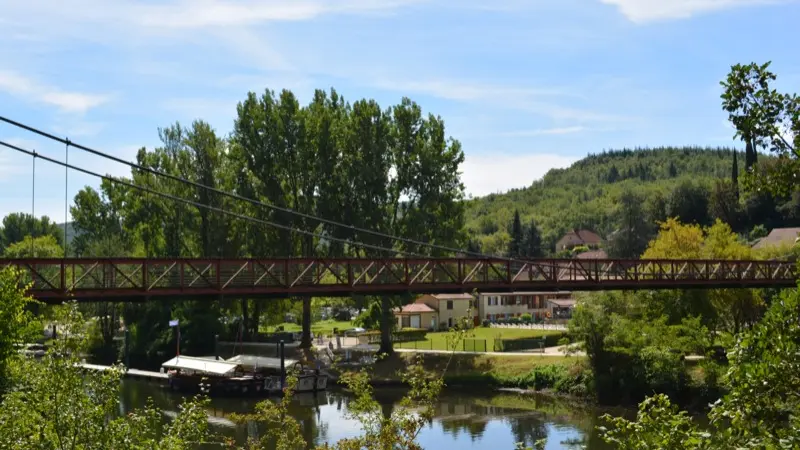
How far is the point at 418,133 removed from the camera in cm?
5619

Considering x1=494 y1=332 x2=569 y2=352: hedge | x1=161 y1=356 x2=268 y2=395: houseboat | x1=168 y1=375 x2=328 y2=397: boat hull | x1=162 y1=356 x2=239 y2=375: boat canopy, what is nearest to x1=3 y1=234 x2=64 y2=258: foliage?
x1=162 y1=356 x2=239 y2=375: boat canopy

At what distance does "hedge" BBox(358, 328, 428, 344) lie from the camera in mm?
60250

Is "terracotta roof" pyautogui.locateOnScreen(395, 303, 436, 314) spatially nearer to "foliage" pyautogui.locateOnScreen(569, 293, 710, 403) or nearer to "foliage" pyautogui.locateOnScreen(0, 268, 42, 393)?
"foliage" pyautogui.locateOnScreen(569, 293, 710, 403)

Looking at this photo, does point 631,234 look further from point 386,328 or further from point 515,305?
point 386,328

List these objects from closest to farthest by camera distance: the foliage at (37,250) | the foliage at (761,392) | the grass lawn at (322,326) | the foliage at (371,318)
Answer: the foliage at (761,392), the foliage at (371,318), the grass lawn at (322,326), the foliage at (37,250)

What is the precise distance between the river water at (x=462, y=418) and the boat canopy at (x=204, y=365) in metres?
1.61

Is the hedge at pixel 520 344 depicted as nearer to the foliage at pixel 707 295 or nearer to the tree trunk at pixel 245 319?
the foliage at pixel 707 295

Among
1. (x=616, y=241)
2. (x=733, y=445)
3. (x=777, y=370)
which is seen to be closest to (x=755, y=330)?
(x=777, y=370)

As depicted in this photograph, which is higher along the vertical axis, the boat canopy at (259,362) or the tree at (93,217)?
the tree at (93,217)

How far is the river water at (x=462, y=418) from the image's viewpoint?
32.8 m

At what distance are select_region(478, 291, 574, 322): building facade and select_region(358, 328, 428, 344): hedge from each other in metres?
8.29

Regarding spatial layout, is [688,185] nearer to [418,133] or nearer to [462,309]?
[462,309]

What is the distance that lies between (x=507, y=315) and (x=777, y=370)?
226 ft

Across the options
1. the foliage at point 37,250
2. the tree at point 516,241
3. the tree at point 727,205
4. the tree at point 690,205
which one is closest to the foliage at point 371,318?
the foliage at point 37,250
